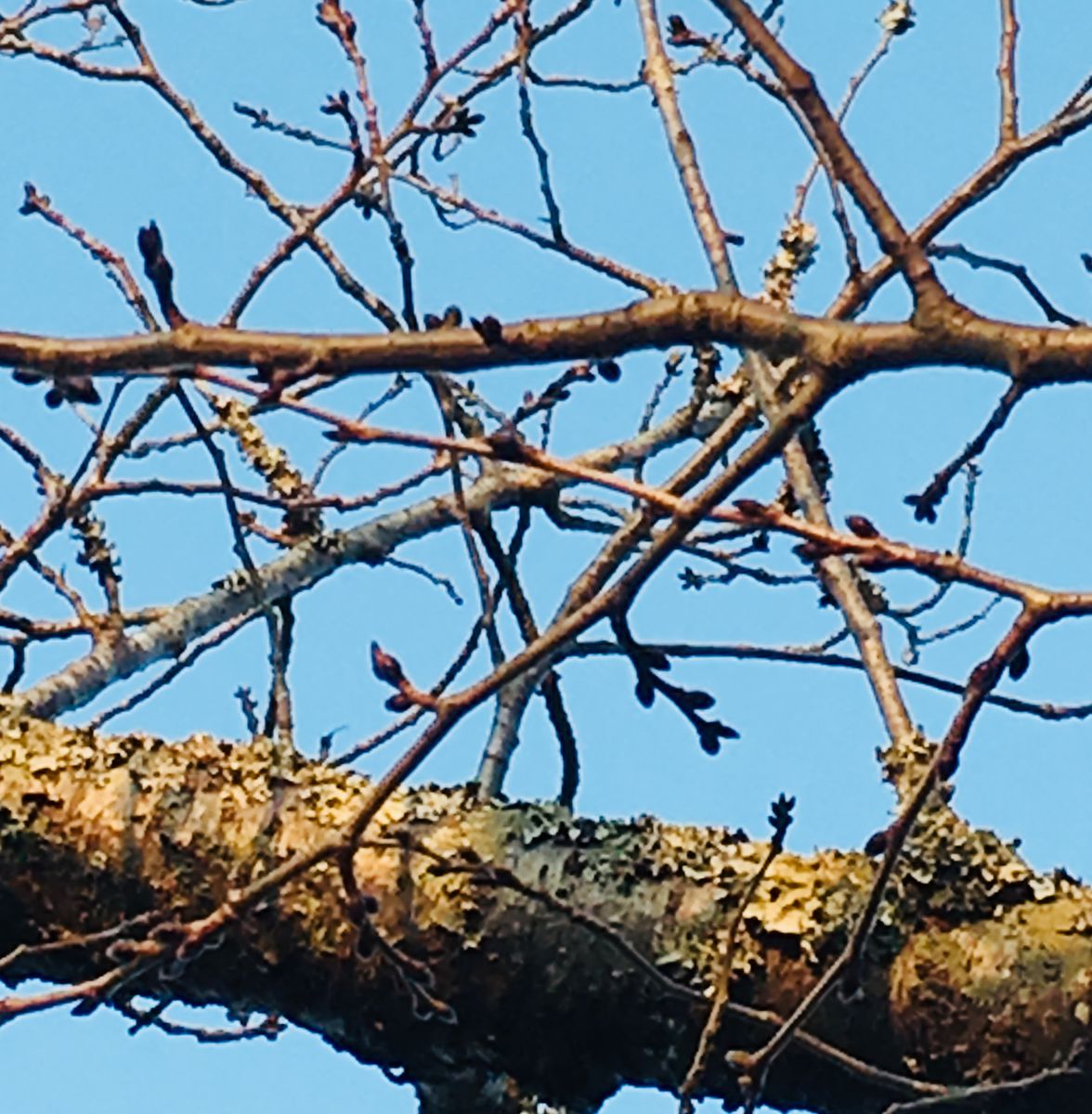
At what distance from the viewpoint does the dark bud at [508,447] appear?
50.4 inches

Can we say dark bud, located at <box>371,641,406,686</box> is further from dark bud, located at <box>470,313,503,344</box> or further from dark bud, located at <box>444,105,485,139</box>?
dark bud, located at <box>444,105,485,139</box>

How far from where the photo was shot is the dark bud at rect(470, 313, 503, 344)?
3.91 ft

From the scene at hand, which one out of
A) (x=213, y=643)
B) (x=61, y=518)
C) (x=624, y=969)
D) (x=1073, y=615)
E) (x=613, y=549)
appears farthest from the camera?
(x=213, y=643)

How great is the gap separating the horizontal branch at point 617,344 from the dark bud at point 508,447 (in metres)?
0.07

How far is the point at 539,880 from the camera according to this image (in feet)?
5.71

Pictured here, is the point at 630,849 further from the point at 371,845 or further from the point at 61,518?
the point at 61,518

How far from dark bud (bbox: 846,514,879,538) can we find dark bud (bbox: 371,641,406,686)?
0.39 meters

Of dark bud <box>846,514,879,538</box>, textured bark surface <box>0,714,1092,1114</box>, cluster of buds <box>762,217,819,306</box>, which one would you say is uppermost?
cluster of buds <box>762,217,819,306</box>

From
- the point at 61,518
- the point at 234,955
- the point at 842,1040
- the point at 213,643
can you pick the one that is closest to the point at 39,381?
the point at 234,955

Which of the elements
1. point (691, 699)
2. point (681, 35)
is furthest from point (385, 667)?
point (681, 35)

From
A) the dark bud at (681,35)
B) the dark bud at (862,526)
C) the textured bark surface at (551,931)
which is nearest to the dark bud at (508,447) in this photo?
the dark bud at (862,526)

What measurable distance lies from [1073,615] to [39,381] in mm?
735

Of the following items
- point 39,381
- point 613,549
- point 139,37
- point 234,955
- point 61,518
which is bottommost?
point 234,955

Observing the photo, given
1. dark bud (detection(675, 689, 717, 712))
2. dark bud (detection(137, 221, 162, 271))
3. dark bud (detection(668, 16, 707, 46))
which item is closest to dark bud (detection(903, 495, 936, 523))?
dark bud (detection(675, 689, 717, 712))
